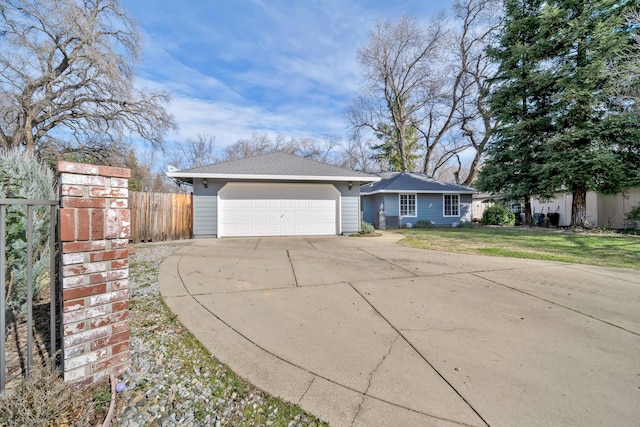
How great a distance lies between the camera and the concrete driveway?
67.6 inches

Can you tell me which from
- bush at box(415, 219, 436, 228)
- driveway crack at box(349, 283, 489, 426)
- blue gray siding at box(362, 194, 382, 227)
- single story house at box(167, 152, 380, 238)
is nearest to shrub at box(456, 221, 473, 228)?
bush at box(415, 219, 436, 228)

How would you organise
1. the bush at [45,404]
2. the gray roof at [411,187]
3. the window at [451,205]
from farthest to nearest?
the window at [451,205] → the gray roof at [411,187] → the bush at [45,404]

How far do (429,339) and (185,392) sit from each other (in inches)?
83.8

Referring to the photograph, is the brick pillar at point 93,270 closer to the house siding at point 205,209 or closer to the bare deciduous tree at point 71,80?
the house siding at point 205,209

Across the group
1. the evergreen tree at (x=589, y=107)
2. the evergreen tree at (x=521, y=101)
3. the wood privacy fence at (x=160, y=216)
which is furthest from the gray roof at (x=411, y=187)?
the wood privacy fence at (x=160, y=216)

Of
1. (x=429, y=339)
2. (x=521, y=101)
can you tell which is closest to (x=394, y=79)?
(x=521, y=101)

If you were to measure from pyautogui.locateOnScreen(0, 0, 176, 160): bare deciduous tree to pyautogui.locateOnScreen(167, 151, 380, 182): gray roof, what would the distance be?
7020 mm

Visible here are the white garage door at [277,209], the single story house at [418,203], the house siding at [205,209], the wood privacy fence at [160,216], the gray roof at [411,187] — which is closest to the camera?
the wood privacy fence at [160,216]

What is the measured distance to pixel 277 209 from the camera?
33.6 ft

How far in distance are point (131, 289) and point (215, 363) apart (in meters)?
2.41

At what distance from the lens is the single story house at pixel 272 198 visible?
31.7 feet

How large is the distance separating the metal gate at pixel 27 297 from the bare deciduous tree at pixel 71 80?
42.5 ft

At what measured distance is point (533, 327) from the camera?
9.07 ft

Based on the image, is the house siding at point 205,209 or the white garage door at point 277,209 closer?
the house siding at point 205,209
